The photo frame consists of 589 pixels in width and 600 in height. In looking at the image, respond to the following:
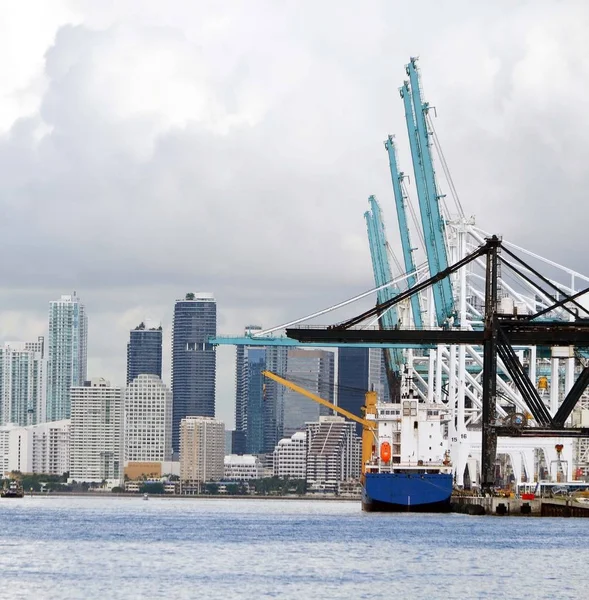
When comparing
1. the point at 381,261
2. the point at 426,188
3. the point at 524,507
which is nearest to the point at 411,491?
the point at 524,507

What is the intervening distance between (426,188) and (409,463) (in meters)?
19.0

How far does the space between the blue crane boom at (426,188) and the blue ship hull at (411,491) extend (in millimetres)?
15548

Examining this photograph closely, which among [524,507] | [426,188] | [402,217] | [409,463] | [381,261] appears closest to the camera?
[524,507]

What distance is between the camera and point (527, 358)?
12275 centimetres

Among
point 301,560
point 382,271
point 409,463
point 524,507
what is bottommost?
point 301,560

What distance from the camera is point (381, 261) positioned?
156000 mm

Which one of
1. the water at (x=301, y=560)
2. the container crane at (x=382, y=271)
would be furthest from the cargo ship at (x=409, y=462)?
the container crane at (x=382, y=271)

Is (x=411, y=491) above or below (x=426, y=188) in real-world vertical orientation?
below

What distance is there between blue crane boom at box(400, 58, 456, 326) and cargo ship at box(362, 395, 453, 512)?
30.3 feet

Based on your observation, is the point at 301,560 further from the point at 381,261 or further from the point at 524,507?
the point at 381,261

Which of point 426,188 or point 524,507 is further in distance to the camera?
point 426,188

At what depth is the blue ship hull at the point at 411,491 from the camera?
318 ft

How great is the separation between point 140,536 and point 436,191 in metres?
45.0

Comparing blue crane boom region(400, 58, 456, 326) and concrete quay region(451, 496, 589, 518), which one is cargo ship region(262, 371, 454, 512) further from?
blue crane boom region(400, 58, 456, 326)
